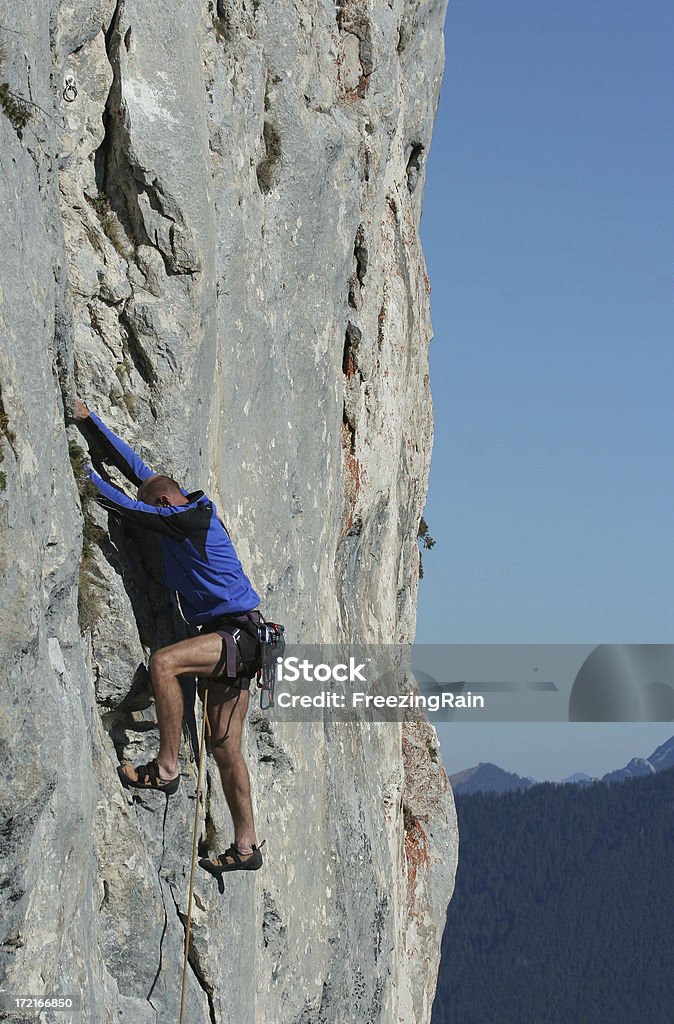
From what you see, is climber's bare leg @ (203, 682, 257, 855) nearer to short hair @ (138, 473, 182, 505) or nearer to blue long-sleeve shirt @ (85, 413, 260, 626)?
blue long-sleeve shirt @ (85, 413, 260, 626)

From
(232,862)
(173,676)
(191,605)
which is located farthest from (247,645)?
(232,862)

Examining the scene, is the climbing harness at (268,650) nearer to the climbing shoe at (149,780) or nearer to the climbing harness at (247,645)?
the climbing harness at (247,645)

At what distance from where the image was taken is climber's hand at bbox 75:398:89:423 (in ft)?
32.1

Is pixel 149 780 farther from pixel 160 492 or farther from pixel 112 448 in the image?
pixel 112 448

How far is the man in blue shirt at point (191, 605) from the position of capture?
389 inches

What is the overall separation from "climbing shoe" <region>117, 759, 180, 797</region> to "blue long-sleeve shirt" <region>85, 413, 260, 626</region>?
123 centimetres

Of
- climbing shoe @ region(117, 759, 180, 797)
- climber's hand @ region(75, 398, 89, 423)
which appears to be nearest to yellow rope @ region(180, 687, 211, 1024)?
climbing shoe @ region(117, 759, 180, 797)

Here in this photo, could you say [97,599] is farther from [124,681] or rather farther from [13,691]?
[13,691]

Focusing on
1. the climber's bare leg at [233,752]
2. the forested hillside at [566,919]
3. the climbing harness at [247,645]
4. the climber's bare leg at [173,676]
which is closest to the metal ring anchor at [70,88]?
the climbing harness at [247,645]

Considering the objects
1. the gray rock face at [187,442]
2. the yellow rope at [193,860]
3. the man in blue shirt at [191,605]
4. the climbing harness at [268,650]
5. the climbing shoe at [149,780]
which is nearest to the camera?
the gray rock face at [187,442]

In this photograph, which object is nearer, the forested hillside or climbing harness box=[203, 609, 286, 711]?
climbing harness box=[203, 609, 286, 711]

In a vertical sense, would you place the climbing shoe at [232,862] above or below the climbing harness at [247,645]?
→ below

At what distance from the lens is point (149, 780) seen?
10.1 metres

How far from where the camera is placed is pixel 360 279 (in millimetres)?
16078
